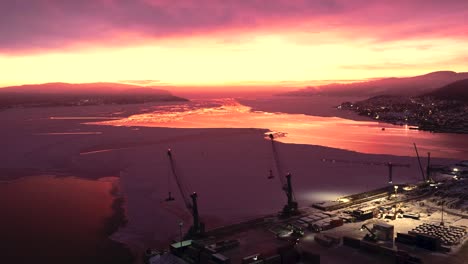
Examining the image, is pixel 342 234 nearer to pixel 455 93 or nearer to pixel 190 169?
pixel 190 169

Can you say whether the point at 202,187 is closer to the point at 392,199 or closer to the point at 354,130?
the point at 392,199

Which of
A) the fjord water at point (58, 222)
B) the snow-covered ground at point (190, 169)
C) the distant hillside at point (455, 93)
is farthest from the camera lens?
the distant hillside at point (455, 93)

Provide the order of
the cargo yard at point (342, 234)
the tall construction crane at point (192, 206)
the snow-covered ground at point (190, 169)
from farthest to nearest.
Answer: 1. the snow-covered ground at point (190, 169)
2. the tall construction crane at point (192, 206)
3. the cargo yard at point (342, 234)

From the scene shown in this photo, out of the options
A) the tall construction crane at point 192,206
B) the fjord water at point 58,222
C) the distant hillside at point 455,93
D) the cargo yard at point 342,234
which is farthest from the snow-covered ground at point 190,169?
the distant hillside at point 455,93

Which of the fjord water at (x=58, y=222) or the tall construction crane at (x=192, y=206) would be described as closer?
the fjord water at (x=58, y=222)

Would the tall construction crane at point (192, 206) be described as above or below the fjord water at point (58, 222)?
above

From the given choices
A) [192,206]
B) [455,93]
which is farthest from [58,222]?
[455,93]

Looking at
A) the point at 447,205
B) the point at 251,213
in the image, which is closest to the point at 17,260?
the point at 251,213

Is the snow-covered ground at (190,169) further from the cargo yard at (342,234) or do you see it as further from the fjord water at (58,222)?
the cargo yard at (342,234)

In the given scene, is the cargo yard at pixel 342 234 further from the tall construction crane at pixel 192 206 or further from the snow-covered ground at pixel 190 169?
the snow-covered ground at pixel 190 169
